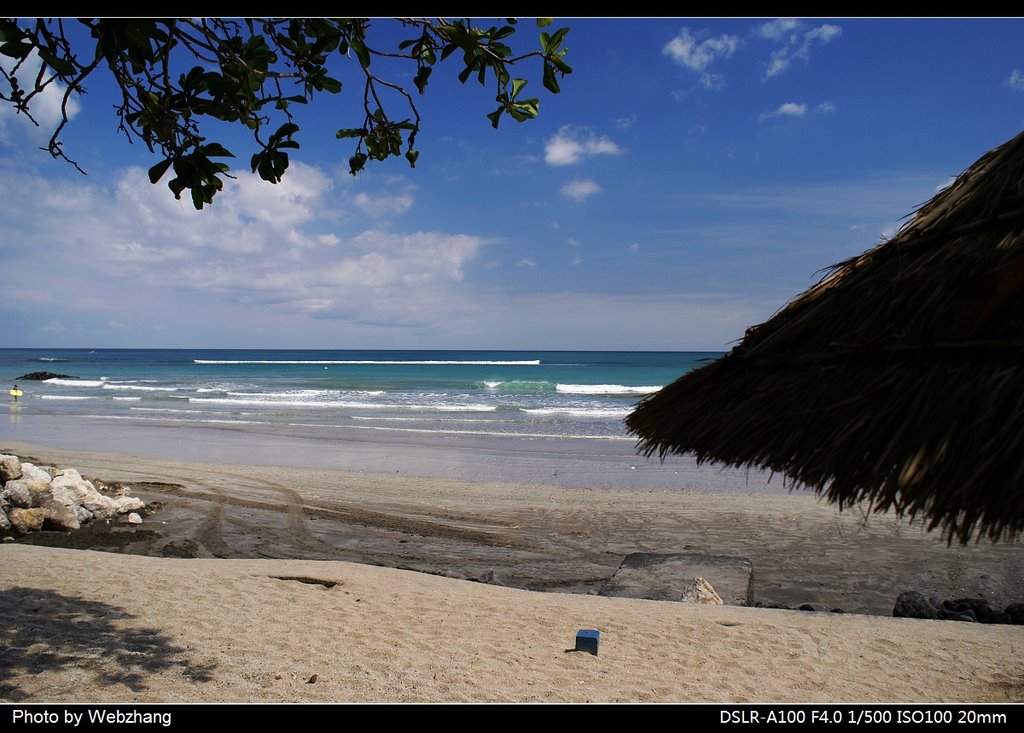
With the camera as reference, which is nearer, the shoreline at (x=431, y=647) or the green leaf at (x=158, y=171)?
the green leaf at (x=158, y=171)

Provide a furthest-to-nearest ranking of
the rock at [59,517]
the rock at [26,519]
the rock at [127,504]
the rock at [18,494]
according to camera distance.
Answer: the rock at [127,504]
the rock at [59,517]
the rock at [18,494]
the rock at [26,519]

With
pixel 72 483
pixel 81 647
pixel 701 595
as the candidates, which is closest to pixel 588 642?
pixel 701 595

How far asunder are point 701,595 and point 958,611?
7.44 feet

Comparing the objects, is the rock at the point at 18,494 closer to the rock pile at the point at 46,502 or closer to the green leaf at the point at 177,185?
the rock pile at the point at 46,502

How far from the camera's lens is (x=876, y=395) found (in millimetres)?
1888

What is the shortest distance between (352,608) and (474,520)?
12.2ft

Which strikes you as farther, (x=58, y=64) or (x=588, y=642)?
(x=588, y=642)

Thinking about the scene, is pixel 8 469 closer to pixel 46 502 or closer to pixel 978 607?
pixel 46 502

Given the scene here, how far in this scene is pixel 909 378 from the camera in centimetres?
183

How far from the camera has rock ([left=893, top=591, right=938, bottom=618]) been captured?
211 inches

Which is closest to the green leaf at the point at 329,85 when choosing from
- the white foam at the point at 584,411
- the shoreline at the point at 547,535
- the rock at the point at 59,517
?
the shoreline at the point at 547,535

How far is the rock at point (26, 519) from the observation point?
729 centimetres

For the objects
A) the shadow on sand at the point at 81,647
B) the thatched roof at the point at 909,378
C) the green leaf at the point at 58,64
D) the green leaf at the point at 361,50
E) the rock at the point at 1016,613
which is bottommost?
the rock at the point at 1016,613
